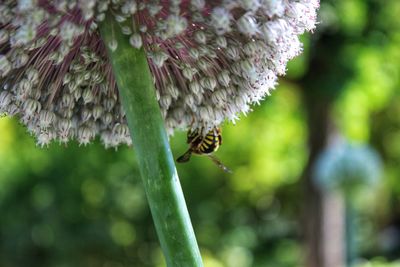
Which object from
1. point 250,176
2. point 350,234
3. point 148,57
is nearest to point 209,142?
point 148,57

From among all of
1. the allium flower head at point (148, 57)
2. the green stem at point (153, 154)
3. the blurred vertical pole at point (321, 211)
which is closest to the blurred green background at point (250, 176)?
the blurred vertical pole at point (321, 211)

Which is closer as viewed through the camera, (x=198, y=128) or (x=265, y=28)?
(x=265, y=28)

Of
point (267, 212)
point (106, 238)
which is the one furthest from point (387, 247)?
point (106, 238)

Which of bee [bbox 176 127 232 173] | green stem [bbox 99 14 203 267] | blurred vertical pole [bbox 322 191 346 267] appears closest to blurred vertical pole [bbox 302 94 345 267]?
blurred vertical pole [bbox 322 191 346 267]

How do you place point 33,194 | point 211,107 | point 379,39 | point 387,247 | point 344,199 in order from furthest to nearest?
point 387,247
point 33,194
point 344,199
point 379,39
point 211,107

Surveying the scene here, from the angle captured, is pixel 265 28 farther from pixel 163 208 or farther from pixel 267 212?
pixel 267 212

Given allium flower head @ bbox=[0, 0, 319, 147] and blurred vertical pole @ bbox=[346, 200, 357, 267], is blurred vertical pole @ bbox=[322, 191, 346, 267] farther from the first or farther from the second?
allium flower head @ bbox=[0, 0, 319, 147]

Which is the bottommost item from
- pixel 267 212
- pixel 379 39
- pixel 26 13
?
pixel 26 13
